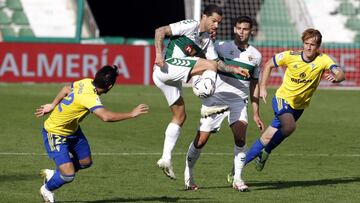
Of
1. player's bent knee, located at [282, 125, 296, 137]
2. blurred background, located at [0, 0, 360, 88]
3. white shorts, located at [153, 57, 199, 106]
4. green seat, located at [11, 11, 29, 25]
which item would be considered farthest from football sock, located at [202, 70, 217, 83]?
green seat, located at [11, 11, 29, 25]

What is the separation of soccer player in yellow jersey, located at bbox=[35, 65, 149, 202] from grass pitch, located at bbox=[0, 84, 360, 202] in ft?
1.64

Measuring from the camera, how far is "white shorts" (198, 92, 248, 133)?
41.3ft

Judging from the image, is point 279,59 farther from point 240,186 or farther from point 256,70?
point 240,186

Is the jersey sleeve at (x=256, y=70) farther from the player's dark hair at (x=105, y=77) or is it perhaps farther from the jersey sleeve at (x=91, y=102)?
the jersey sleeve at (x=91, y=102)

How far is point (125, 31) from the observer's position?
153 feet

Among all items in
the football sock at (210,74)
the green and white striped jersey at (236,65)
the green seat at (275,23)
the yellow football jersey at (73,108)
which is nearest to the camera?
the yellow football jersey at (73,108)

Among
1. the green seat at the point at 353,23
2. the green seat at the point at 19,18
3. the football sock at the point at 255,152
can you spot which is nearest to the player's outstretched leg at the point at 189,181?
the football sock at the point at 255,152

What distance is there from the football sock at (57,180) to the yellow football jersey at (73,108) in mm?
→ 471

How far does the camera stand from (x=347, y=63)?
30188 mm

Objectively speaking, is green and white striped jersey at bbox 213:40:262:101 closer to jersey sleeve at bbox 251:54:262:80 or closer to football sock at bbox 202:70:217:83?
jersey sleeve at bbox 251:54:262:80

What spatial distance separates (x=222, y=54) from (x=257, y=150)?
1.55m

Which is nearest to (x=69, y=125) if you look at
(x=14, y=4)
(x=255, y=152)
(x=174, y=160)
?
(x=255, y=152)

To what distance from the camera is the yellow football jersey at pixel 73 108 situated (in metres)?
Answer: 10.6

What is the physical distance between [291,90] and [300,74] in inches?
10.5
